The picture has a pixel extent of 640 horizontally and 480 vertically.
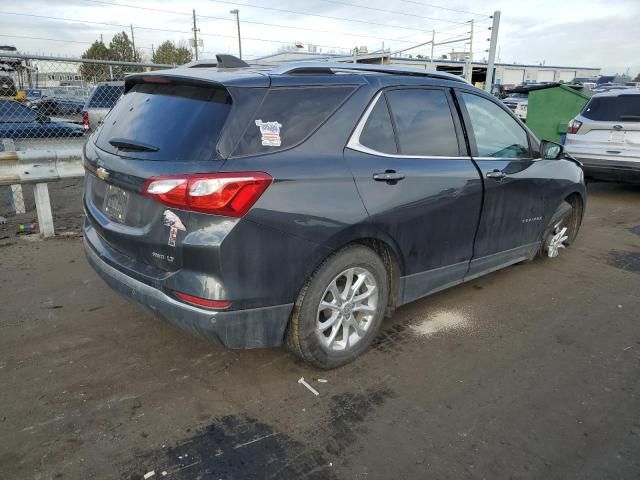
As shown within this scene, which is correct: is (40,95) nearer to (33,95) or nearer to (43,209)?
(33,95)

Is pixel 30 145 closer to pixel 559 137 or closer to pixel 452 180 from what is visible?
pixel 452 180

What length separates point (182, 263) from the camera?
2592mm

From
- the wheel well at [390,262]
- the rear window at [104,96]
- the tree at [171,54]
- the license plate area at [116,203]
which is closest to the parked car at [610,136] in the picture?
the wheel well at [390,262]

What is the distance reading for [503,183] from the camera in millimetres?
4062

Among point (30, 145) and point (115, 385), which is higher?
point (30, 145)

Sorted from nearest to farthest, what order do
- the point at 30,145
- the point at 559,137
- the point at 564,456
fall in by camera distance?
1. the point at 564,456
2. the point at 30,145
3. the point at 559,137

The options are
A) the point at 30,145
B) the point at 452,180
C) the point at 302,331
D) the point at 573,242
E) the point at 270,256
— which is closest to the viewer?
the point at 270,256

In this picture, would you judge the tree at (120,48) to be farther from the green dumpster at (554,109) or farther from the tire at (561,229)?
the tire at (561,229)

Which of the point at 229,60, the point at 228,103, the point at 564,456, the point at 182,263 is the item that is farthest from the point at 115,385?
the point at 564,456

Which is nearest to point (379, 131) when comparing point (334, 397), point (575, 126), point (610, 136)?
point (334, 397)

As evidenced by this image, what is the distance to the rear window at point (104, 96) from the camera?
11.5 m

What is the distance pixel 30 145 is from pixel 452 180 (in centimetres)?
686

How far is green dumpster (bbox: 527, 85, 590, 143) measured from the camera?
11.8m

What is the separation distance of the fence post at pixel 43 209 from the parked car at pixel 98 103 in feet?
21.4
